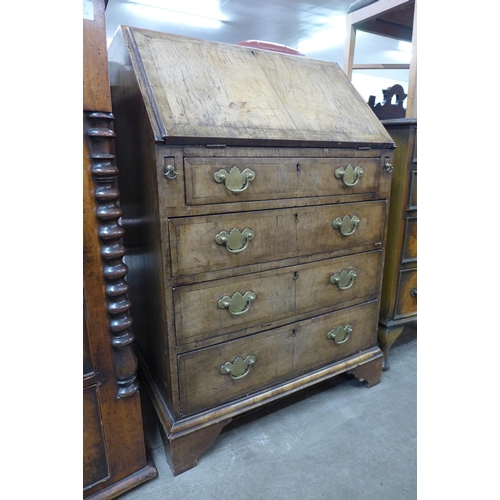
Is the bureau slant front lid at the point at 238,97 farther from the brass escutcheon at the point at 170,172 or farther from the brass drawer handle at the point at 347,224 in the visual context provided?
the brass drawer handle at the point at 347,224

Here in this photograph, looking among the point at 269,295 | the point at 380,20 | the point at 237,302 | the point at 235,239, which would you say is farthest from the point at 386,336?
the point at 380,20

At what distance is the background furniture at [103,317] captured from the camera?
795 millimetres

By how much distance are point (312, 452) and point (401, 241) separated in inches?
36.0

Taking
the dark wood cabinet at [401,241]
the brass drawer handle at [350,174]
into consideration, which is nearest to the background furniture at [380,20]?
the dark wood cabinet at [401,241]

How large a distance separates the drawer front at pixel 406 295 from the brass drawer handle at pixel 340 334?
351 millimetres

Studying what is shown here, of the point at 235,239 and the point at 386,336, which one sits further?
the point at 386,336

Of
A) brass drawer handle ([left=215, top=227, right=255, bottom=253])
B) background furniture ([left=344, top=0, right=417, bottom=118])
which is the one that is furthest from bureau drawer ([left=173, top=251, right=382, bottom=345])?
background furniture ([left=344, top=0, right=417, bottom=118])

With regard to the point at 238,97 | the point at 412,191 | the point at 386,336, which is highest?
the point at 238,97

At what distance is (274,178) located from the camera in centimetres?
104

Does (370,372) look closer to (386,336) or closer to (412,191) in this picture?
(386,336)

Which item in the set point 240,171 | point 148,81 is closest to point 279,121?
point 240,171

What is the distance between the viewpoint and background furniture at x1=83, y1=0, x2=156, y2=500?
2.61ft

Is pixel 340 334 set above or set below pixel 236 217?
below

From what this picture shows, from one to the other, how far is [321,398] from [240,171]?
3.40 feet
